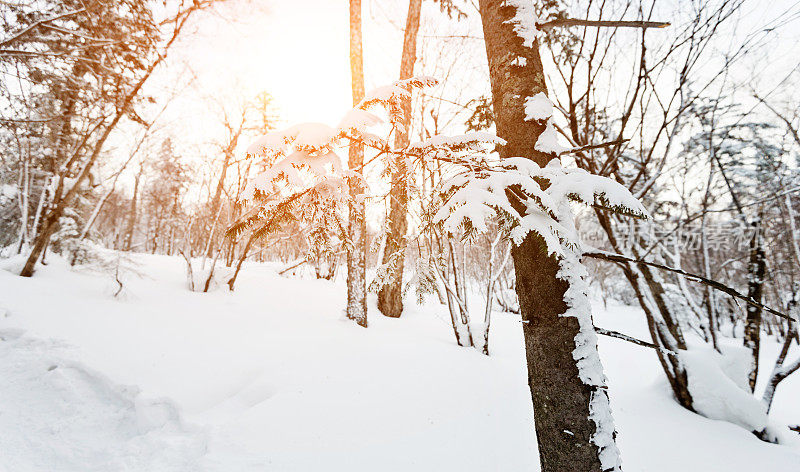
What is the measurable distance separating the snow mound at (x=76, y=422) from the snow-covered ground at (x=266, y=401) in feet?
0.04

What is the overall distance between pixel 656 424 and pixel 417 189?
3944 millimetres

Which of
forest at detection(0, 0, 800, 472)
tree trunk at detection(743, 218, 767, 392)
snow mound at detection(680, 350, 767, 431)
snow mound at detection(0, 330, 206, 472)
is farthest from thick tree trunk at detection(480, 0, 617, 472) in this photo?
tree trunk at detection(743, 218, 767, 392)

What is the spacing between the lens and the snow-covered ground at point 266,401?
256 cm

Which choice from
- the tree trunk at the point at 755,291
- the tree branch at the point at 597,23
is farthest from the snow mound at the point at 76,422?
the tree trunk at the point at 755,291

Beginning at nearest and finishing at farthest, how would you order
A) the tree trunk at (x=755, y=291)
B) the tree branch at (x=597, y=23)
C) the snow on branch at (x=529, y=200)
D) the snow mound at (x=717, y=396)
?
the snow on branch at (x=529, y=200), the tree branch at (x=597, y=23), the snow mound at (x=717, y=396), the tree trunk at (x=755, y=291)

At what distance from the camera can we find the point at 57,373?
338cm

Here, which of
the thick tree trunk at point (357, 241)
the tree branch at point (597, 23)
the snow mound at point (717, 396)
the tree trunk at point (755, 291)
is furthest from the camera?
the thick tree trunk at point (357, 241)

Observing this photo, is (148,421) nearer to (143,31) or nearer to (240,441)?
(240,441)

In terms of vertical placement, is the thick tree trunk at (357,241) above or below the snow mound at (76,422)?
above

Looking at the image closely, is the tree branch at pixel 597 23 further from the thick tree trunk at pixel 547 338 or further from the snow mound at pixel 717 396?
the snow mound at pixel 717 396

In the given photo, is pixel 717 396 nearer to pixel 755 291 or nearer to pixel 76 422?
pixel 755 291

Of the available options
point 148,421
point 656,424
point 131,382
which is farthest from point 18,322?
point 656,424

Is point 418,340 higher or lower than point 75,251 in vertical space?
lower

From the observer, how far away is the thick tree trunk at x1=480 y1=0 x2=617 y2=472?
1.42 metres
